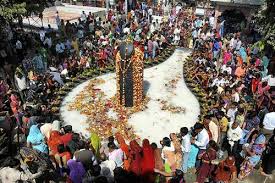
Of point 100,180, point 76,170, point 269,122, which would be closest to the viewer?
point 100,180

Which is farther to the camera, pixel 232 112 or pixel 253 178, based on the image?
Result: pixel 232 112

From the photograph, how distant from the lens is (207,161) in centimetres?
908

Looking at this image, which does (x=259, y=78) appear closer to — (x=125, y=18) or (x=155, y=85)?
(x=155, y=85)

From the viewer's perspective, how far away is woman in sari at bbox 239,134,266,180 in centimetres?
953

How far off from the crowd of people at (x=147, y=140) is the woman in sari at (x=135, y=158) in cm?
3

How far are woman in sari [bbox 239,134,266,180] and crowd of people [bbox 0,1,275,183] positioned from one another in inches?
1.2

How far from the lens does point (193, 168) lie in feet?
34.5

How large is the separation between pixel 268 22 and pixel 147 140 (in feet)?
41.1

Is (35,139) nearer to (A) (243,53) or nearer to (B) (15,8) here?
(B) (15,8)

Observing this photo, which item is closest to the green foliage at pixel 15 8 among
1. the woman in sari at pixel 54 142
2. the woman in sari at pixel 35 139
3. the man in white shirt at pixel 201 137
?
the woman in sari at pixel 35 139

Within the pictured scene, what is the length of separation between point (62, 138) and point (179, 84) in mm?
8504

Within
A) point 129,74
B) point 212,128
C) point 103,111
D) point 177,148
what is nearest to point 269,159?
point 212,128

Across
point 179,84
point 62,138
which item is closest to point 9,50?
point 179,84

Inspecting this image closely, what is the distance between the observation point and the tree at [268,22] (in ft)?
55.7
